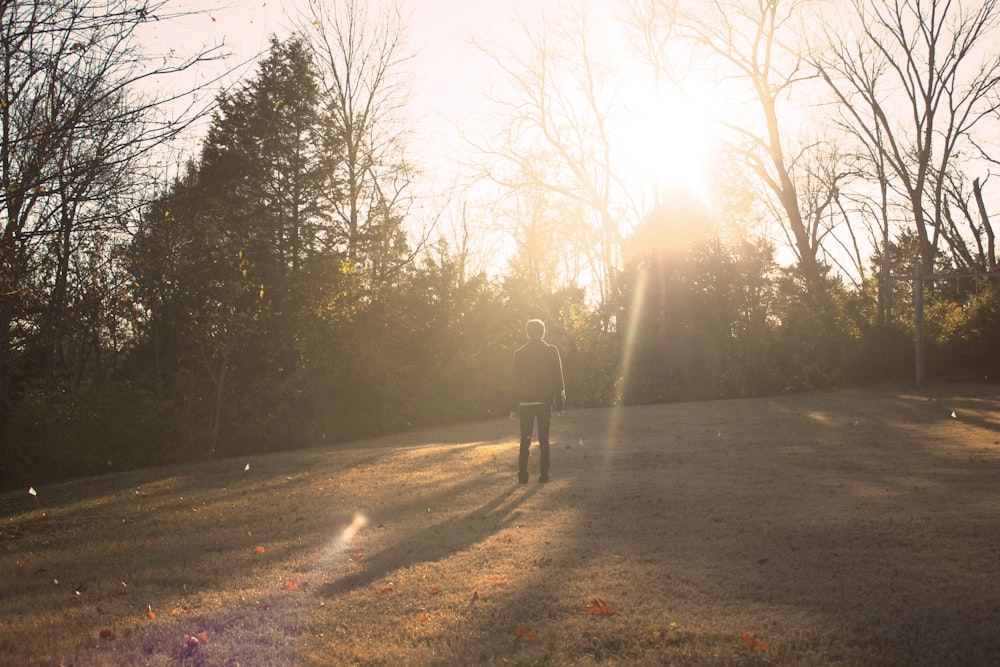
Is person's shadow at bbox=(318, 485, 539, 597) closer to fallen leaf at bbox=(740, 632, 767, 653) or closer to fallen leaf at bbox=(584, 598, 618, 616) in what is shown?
fallen leaf at bbox=(584, 598, 618, 616)

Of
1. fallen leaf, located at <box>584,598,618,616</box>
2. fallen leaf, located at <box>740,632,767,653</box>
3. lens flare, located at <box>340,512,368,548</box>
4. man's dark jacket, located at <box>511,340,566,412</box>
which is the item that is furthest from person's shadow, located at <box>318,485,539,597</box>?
fallen leaf, located at <box>740,632,767,653</box>

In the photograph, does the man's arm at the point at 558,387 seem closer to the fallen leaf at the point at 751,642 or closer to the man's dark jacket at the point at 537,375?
the man's dark jacket at the point at 537,375

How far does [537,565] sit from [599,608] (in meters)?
1.37

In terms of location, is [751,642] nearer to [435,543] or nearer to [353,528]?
[435,543]

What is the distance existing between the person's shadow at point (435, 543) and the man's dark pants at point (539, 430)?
1.17 meters

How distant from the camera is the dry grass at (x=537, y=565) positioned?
4754 millimetres

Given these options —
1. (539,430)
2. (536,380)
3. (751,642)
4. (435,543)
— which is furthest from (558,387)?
(751,642)

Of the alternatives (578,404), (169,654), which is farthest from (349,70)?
(169,654)

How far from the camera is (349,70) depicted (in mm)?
33656

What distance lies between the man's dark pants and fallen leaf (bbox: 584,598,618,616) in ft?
17.2

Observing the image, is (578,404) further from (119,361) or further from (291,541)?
(291,541)

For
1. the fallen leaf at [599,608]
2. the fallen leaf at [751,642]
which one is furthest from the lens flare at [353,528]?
the fallen leaf at [751,642]

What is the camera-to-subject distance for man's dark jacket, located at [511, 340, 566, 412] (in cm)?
1063

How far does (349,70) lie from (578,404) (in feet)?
55.3
